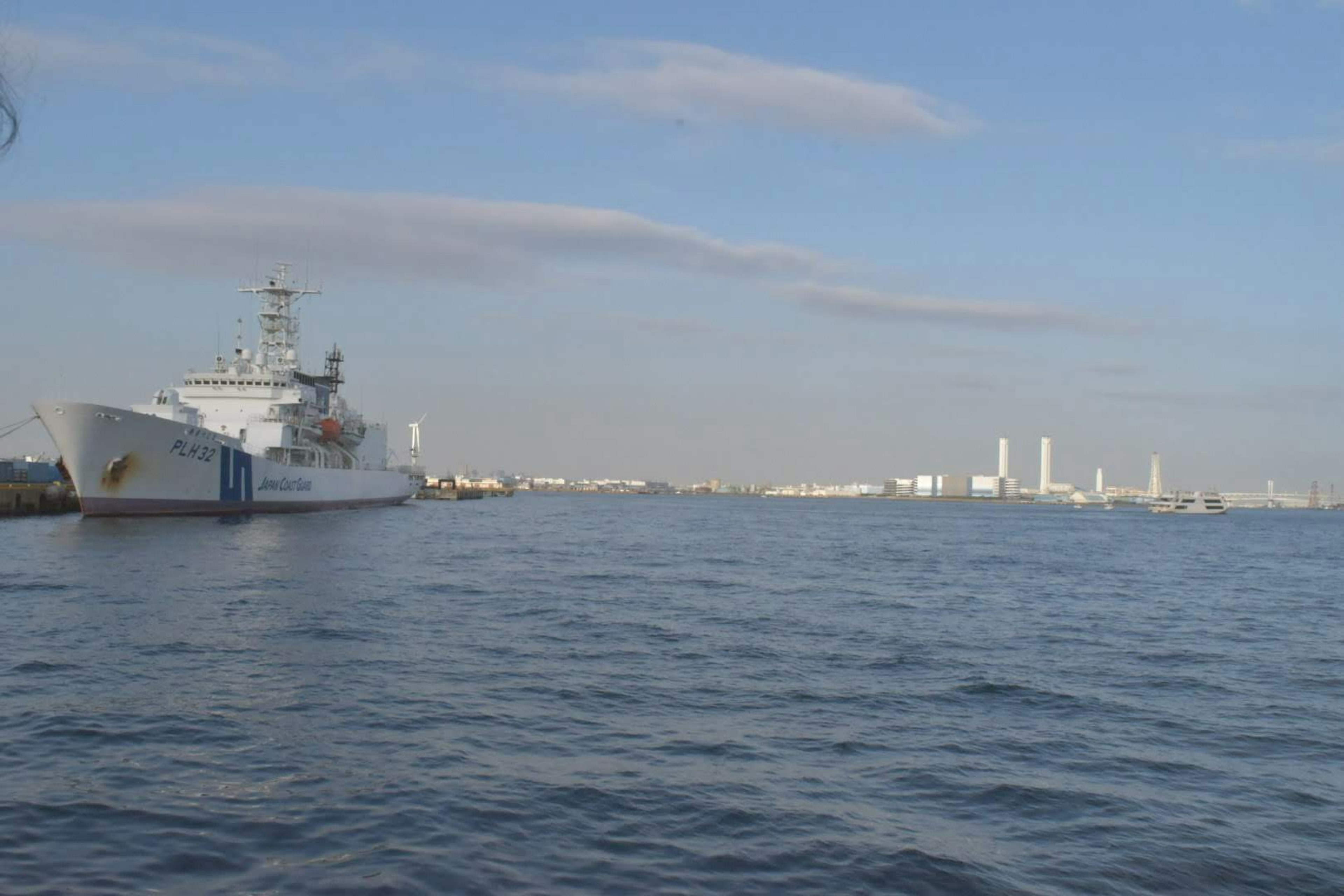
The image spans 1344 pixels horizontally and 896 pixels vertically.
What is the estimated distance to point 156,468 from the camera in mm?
43469

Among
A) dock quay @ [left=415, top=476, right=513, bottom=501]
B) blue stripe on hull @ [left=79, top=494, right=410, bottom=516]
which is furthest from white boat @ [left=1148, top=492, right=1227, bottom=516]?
blue stripe on hull @ [left=79, top=494, right=410, bottom=516]

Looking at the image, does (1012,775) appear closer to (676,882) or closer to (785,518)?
(676,882)

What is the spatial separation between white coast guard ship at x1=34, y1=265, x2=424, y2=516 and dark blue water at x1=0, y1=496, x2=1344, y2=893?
59.6 feet

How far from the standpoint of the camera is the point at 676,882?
687 centimetres

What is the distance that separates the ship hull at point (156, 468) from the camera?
40.5 metres

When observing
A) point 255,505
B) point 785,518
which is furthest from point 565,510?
point 255,505

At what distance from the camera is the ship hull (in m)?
40.5

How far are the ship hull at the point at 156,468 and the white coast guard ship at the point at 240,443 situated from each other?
5 centimetres

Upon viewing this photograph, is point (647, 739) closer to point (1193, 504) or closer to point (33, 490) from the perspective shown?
point (33, 490)

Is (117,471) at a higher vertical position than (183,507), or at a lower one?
higher

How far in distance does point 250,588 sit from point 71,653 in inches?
336

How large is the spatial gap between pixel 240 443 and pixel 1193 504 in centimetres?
11703

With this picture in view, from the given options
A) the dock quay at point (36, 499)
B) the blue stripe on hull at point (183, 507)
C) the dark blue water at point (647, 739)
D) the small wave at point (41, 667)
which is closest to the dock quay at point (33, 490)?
the dock quay at point (36, 499)

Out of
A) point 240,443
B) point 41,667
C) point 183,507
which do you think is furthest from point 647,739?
point 240,443
